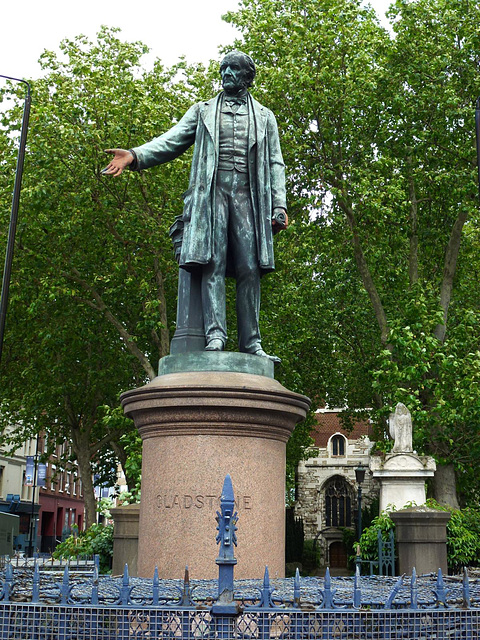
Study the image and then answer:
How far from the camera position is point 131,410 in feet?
24.5

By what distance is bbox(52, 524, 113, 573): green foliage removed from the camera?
1600cm

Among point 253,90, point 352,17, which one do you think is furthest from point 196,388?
point 352,17

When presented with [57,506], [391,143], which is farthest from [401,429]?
[57,506]

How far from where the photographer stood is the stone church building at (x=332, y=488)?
180 feet

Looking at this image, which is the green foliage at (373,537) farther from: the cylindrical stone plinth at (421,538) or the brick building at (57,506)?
the brick building at (57,506)

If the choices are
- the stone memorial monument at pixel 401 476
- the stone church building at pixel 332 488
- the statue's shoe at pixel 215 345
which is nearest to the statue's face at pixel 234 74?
the statue's shoe at pixel 215 345

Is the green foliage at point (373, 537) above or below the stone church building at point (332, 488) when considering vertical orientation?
below

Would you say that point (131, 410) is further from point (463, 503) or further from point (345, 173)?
point (463, 503)

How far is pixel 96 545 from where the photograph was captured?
53.3 feet

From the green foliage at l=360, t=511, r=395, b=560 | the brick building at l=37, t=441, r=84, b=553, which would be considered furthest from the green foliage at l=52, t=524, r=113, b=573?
the brick building at l=37, t=441, r=84, b=553

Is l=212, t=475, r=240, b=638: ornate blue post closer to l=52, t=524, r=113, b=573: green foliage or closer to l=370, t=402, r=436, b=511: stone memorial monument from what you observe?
l=52, t=524, r=113, b=573: green foliage

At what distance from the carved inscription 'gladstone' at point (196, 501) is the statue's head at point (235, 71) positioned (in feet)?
13.4

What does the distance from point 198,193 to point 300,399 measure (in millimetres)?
2258

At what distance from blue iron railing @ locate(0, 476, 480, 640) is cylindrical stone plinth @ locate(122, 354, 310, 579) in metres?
1.39
